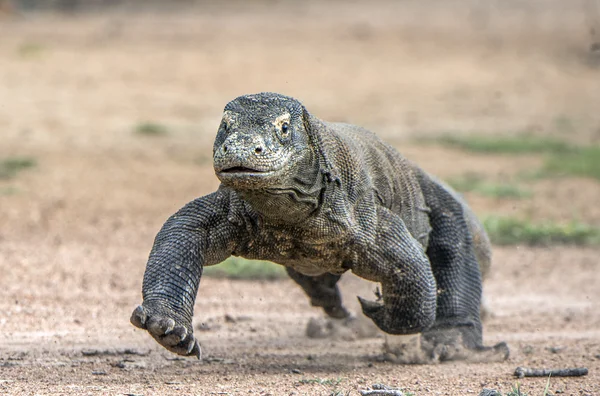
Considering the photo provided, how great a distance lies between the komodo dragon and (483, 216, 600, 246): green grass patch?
3.59 meters

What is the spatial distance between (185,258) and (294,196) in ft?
1.82

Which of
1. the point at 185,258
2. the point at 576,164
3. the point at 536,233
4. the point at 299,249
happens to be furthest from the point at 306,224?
the point at 576,164

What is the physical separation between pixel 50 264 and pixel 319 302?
87.4 inches

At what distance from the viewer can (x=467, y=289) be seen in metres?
5.85

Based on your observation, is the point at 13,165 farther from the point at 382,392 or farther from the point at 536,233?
the point at 382,392

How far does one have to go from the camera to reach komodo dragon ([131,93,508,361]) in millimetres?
4398

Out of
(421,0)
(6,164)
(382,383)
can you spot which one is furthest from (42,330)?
(421,0)

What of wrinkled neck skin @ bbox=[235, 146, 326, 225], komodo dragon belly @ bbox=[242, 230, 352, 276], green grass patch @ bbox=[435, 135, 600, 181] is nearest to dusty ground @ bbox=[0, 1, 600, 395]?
green grass patch @ bbox=[435, 135, 600, 181]

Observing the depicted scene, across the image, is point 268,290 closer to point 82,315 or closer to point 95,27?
point 82,315

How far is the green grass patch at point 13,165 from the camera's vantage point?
10578 mm

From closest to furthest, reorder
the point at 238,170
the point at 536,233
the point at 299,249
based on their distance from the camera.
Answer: the point at 238,170 < the point at 299,249 < the point at 536,233

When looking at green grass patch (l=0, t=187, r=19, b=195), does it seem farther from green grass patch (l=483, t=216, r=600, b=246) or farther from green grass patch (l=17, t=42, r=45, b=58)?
green grass patch (l=17, t=42, r=45, b=58)

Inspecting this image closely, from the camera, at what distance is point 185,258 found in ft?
15.6

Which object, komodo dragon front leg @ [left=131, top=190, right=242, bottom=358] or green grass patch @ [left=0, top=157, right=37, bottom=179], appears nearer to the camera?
komodo dragon front leg @ [left=131, top=190, right=242, bottom=358]
